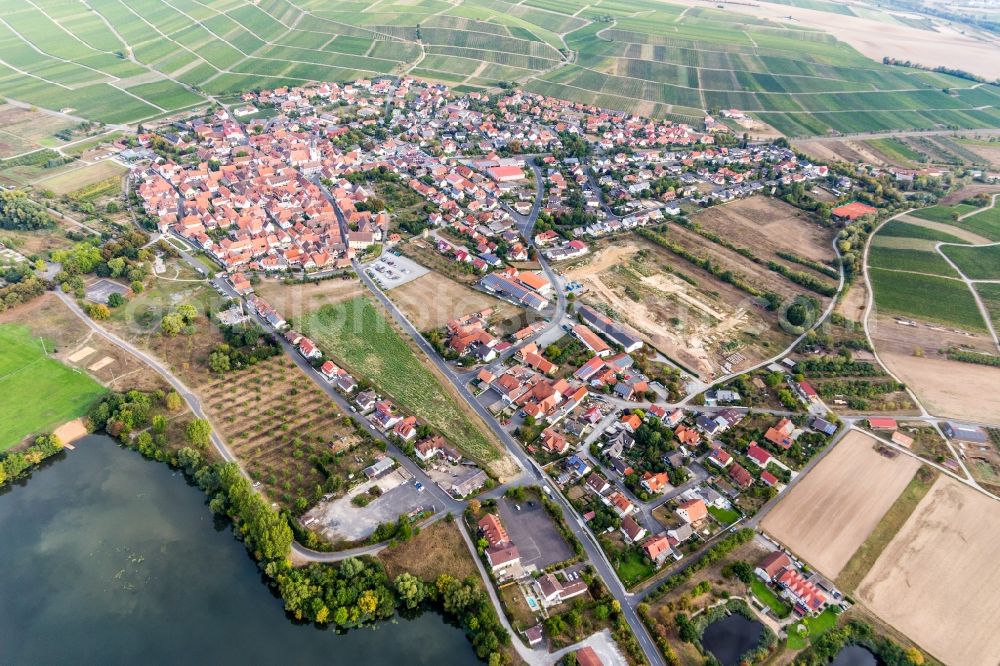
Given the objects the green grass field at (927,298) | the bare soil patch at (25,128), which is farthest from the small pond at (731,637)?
the bare soil patch at (25,128)

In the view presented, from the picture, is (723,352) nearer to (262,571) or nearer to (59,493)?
(262,571)

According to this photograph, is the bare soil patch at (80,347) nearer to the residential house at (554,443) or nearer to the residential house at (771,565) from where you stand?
the residential house at (554,443)

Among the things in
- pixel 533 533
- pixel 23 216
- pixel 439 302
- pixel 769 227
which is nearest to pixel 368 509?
pixel 533 533

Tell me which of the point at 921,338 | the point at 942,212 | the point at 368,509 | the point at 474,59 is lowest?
the point at 368,509

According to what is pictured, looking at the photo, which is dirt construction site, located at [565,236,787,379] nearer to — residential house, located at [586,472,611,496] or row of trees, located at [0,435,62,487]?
residential house, located at [586,472,611,496]

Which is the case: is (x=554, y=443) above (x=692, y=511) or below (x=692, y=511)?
below

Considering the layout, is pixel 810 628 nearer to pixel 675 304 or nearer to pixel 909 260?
pixel 675 304

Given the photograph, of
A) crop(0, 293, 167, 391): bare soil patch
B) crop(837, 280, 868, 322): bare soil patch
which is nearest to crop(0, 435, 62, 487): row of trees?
crop(0, 293, 167, 391): bare soil patch
